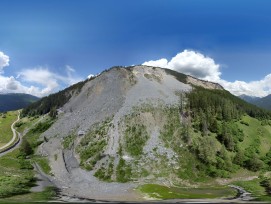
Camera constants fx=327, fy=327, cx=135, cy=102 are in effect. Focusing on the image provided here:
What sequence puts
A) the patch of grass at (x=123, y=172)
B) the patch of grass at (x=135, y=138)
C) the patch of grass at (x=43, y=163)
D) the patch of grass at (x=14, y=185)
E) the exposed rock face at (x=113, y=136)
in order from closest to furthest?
1. the patch of grass at (x=14, y=185)
2. the patch of grass at (x=123, y=172)
3. the exposed rock face at (x=113, y=136)
4. the patch of grass at (x=43, y=163)
5. the patch of grass at (x=135, y=138)

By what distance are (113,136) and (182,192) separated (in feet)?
168

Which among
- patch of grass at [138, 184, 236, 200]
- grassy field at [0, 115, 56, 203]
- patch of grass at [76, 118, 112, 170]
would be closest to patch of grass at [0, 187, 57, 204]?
grassy field at [0, 115, 56, 203]

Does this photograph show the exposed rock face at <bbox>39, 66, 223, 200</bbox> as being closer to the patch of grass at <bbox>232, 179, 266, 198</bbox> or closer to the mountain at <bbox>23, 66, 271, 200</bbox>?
the mountain at <bbox>23, 66, 271, 200</bbox>

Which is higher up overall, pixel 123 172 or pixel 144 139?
pixel 144 139

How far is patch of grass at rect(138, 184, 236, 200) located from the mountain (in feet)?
15.6

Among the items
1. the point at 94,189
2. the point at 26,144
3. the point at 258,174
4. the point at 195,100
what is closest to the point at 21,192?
the point at 94,189

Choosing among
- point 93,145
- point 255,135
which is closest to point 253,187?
point 255,135

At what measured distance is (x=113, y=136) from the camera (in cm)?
14288

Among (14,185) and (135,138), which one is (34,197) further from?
(135,138)

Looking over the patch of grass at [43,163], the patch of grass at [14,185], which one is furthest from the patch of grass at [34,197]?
the patch of grass at [43,163]

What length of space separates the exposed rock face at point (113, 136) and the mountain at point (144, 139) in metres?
0.29

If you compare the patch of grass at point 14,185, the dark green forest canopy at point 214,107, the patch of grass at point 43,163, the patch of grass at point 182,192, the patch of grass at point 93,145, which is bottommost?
the patch of grass at point 182,192

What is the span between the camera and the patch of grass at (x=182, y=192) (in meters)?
91.5

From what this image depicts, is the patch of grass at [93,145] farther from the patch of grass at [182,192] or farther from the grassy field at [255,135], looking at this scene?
the grassy field at [255,135]
